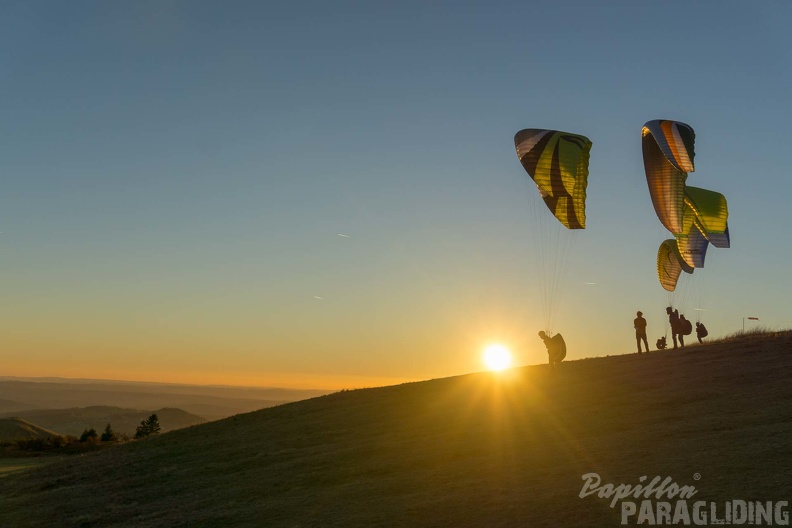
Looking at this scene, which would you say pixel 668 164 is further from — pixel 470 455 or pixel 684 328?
pixel 470 455

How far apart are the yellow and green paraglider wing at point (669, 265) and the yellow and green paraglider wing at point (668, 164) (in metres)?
8.56

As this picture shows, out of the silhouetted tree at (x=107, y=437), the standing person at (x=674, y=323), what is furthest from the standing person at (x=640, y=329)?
the silhouetted tree at (x=107, y=437)

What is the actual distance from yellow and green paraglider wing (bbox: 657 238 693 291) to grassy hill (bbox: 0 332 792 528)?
6.91m

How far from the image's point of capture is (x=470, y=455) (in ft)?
56.4

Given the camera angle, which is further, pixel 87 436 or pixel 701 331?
pixel 87 436

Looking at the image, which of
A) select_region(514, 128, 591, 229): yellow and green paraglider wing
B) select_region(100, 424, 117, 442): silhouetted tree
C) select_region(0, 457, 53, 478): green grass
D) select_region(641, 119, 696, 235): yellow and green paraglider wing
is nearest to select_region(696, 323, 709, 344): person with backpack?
select_region(641, 119, 696, 235): yellow and green paraglider wing

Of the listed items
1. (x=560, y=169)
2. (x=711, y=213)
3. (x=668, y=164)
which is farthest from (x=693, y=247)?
(x=560, y=169)

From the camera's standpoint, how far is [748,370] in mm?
22109

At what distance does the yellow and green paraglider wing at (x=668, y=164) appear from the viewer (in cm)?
2731

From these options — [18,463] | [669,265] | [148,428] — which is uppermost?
[669,265]

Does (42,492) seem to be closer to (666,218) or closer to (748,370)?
(748,370)

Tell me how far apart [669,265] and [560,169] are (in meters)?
14.1

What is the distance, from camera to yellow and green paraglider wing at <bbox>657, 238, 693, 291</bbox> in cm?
3672

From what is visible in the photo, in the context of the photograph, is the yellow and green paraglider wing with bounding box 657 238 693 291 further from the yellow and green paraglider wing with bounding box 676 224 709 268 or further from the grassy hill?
the grassy hill
